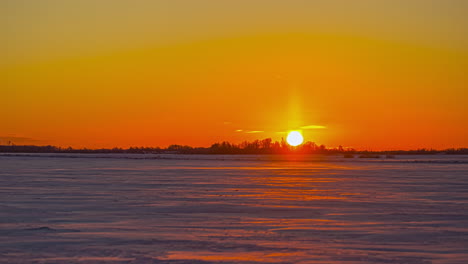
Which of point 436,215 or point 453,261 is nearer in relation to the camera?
point 453,261

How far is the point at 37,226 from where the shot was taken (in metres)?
16.1

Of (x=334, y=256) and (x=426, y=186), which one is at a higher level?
(x=426, y=186)

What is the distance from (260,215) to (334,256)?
6.43 m

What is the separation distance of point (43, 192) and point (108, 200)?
4703 millimetres

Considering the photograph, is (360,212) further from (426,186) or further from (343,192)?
(426,186)

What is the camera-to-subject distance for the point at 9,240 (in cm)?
1393

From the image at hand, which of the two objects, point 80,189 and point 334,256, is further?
point 80,189

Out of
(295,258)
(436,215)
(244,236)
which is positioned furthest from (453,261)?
(436,215)

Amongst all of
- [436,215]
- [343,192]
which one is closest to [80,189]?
[343,192]

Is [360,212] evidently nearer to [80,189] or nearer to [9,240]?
[9,240]

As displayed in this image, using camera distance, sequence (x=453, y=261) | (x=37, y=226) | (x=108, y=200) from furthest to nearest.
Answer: (x=108, y=200), (x=37, y=226), (x=453, y=261)

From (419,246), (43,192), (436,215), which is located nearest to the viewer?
(419,246)

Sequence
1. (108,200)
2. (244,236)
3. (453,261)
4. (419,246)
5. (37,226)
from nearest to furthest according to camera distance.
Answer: (453,261)
(419,246)
(244,236)
(37,226)
(108,200)

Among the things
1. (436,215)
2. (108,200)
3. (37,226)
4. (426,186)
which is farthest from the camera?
(426,186)
